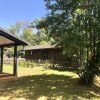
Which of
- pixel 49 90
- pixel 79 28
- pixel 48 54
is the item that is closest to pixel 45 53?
pixel 48 54

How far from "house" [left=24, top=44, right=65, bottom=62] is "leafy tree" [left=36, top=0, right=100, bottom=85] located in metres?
17.7

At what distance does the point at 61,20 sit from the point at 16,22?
316ft

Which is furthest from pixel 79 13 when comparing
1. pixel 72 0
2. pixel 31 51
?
pixel 31 51

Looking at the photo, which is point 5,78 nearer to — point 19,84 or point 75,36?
point 19,84

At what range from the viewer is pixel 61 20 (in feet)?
70.4

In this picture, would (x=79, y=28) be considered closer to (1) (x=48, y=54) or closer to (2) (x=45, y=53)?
(1) (x=48, y=54)

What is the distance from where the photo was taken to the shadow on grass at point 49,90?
1762cm

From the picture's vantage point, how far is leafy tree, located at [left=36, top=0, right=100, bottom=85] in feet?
64.7

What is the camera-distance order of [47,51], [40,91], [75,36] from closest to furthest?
1. [40,91]
2. [75,36]
3. [47,51]

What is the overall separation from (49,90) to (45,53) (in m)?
27.4

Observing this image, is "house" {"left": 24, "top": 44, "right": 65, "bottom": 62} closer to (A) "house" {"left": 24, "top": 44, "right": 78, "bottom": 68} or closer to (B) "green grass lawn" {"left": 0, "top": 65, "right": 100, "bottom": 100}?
(A) "house" {"left": 24, "top": 44, "right": 78, "bottom": 68}

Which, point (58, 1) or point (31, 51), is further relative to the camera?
point (31, 51)

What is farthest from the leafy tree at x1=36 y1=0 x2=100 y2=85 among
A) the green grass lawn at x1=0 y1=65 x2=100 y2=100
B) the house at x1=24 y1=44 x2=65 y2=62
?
the house at x1=24 y1=44 x2=65 y2=62

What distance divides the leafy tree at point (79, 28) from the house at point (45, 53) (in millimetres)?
17675
